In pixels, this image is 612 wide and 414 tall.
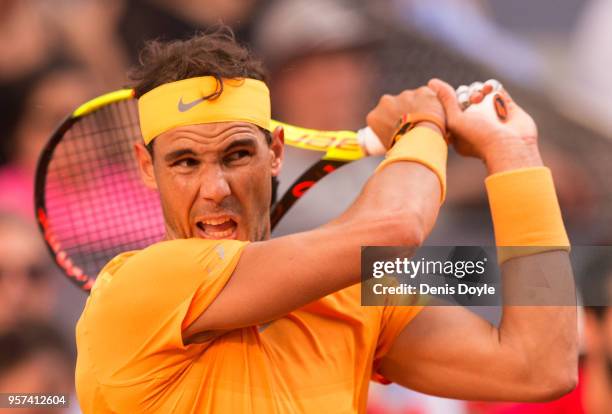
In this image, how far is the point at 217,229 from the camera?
2467 mm

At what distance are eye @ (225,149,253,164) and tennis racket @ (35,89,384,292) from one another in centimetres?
38

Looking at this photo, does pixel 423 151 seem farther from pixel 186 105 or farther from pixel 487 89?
pixel 186 105

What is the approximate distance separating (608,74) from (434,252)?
1.57 metres

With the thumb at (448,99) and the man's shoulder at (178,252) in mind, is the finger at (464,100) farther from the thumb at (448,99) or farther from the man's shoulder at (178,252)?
the man's shoulder at (178,252)

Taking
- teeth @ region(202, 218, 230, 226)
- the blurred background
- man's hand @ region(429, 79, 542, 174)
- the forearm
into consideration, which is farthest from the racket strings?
the forearm

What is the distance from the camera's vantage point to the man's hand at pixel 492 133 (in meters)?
2.53

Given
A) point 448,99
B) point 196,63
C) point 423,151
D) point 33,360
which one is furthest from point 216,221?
point 33,360

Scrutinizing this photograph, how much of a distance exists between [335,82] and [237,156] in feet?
7.15

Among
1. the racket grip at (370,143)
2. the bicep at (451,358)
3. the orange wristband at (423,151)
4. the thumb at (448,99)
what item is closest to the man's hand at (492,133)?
the thumb at (448,99)

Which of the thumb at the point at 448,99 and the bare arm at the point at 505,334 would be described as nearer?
the bare arm at the point at 505,334

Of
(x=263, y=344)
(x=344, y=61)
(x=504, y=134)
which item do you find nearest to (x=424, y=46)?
(x=344, y=61)

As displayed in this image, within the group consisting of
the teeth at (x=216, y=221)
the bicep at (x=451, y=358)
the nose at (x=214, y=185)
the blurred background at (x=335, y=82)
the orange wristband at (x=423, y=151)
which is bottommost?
the bicep at (x=451, y=358)

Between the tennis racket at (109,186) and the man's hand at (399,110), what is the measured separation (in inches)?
3.4

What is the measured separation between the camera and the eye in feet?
8.05
